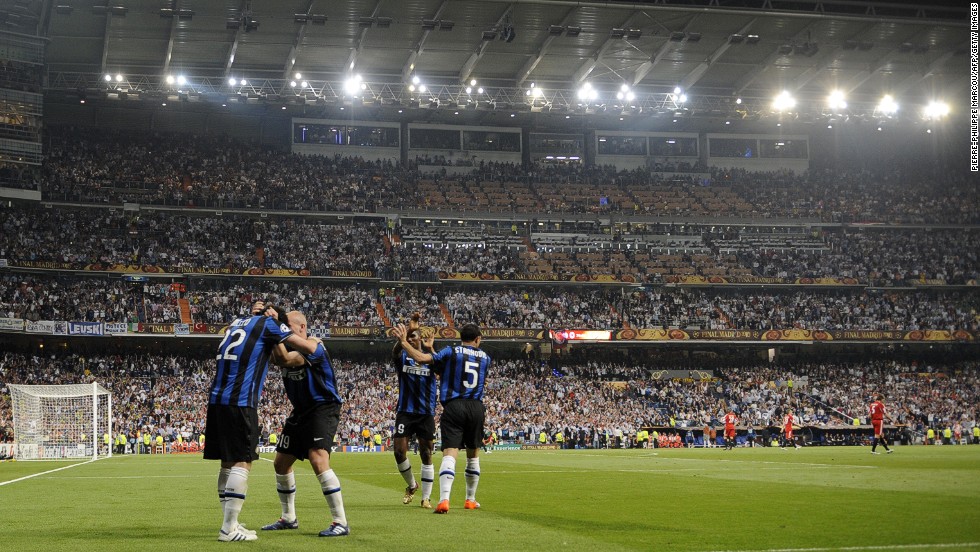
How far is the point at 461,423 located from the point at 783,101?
56154mm

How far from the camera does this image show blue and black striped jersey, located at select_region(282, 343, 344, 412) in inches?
418

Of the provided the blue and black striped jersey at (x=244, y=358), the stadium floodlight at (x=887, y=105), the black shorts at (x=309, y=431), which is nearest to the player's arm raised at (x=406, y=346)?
the black shorts at (x=309, y=431)

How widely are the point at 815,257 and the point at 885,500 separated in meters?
54.9

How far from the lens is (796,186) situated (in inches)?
2771

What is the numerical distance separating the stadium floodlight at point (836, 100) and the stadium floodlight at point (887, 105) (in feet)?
8.76

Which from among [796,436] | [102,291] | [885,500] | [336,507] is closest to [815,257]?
[796,436]

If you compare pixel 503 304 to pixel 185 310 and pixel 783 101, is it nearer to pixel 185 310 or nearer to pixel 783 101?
pixel 185 310

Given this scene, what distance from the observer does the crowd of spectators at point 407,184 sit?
198 ft

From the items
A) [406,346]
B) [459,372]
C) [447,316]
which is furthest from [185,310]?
[406,346]

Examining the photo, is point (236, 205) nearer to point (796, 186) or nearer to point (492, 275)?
point (492, 275)

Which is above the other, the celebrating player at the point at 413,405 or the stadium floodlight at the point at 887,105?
the stadium floodlight at the point at 887,105

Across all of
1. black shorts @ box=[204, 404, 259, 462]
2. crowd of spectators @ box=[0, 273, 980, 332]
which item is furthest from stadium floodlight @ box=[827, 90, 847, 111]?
black shorts @ box=[204, 404, 259, 462]

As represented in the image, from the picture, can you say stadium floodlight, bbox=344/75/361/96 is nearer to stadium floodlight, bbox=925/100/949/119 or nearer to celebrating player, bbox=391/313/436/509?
stadium floodlight, bbox=925/100/949/119

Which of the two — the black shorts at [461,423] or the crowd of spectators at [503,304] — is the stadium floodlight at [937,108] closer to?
the crowd of spectators at [503,304]
